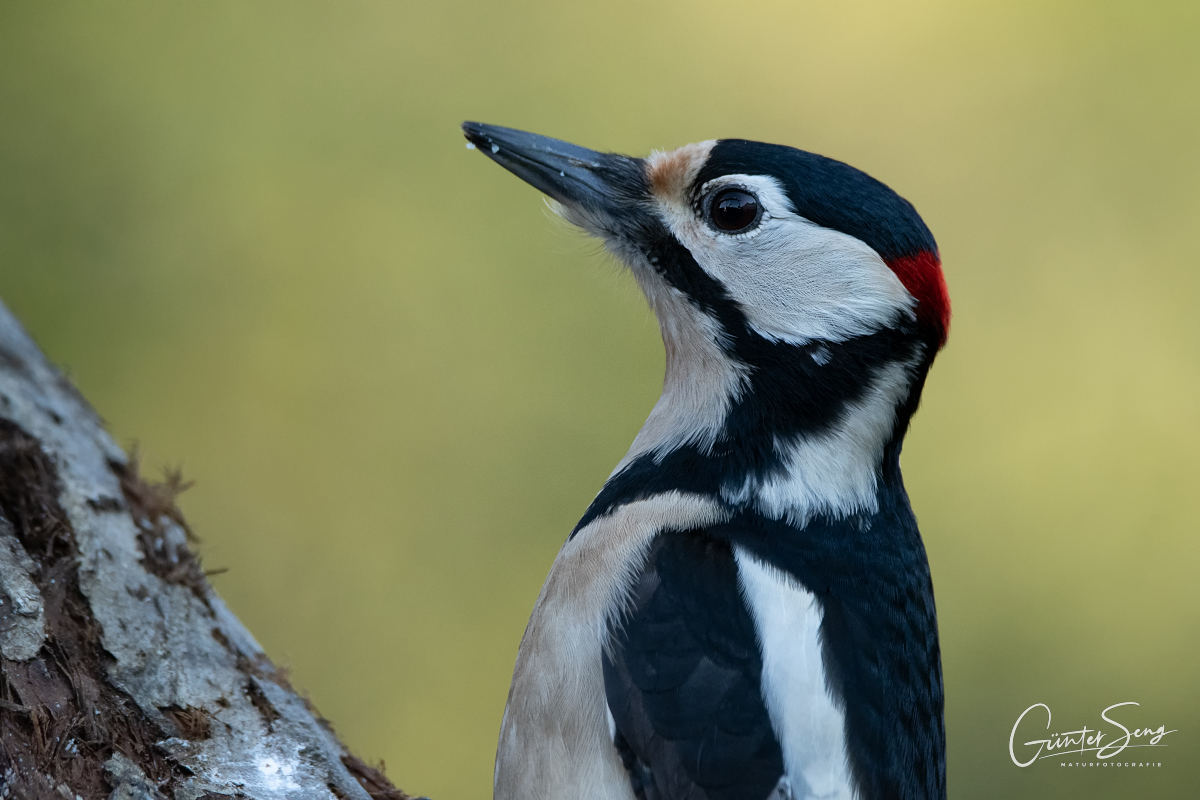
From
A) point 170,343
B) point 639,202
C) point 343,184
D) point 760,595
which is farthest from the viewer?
point 343,184

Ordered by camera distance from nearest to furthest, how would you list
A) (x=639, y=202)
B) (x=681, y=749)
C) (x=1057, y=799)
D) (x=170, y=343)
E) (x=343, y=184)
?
(x=681, y=749) → (x=639, y=202) → (x=1057, y=799) → (x=170, y=343) → (x=343, y=184)

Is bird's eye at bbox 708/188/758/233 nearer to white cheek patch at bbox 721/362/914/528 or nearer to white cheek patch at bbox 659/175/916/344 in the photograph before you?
white cheek patch at bbox 659/175/916/344

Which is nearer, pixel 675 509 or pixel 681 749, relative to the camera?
pixel 681 749

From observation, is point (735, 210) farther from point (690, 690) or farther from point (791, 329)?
point (690, 690)

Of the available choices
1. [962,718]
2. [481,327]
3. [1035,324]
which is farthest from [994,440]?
[481,327]

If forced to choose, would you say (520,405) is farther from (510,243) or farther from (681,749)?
(681,749)

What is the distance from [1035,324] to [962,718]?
218 centimetres

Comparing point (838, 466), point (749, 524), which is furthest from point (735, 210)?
point (749, 524)

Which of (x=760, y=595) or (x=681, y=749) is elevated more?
(x=760, y=595)

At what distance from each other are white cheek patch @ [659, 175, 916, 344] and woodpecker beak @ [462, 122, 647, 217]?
266 mm

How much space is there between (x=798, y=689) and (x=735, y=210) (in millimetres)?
1096

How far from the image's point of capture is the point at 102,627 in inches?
79.4

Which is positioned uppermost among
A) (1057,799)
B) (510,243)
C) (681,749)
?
(510,243)

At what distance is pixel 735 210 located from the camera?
2.46 meters
